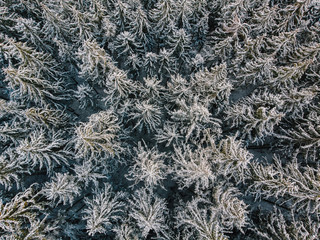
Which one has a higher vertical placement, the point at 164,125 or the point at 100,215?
the point at 164,125

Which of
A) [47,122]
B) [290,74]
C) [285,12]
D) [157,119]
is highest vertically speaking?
[285,12]

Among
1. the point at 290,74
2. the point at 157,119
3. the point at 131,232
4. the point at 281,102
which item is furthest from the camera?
the point at 157,119

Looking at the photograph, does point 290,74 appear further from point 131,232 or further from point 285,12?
point 131,232

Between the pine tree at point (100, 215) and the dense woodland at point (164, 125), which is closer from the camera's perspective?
the pine tree at point (100, 215)

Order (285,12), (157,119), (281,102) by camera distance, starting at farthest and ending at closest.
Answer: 1. (285,12)
2. (157,119)
3. (281,102)

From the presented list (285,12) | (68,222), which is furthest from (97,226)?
(285,12)

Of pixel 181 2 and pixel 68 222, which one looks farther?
pixel 181 2

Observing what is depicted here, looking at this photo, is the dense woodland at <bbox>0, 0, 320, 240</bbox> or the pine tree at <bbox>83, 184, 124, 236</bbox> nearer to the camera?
the pine tree at <bbox>83, 184, 124, 236</bbox>

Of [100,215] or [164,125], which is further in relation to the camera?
[164,125]
